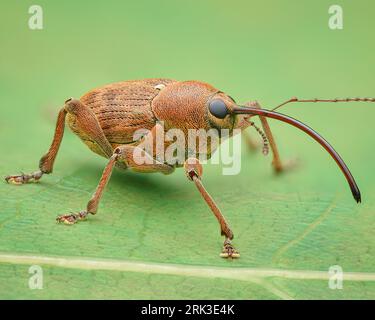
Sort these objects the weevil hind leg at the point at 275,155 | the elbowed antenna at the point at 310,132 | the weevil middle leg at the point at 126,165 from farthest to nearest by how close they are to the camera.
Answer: the weevil hind leg at the point at 275,155 → the weevil middle leg at the point at 126,165 → the elbowed antenna at the point at 310,132

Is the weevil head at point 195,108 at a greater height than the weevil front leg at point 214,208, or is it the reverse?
the weevil head at point 195,108

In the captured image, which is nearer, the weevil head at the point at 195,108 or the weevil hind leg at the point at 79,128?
the weevil head at the point at 195,108

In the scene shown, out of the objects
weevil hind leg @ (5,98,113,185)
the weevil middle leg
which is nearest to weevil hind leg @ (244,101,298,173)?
the weevil middle leg

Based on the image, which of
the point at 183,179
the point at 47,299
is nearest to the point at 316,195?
the point at 183,179

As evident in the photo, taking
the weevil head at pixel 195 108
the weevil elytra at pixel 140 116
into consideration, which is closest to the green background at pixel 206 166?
the weevil elytra at pixel 140 116

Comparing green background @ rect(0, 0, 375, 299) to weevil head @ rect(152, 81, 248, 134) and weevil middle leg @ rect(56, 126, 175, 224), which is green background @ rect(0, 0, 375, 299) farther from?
weevil head @ rect(152, 81, 248, 134)

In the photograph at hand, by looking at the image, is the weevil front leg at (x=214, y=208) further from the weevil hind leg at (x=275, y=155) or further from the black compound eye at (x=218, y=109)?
the weevil hind leg at (x=275, y=155)
